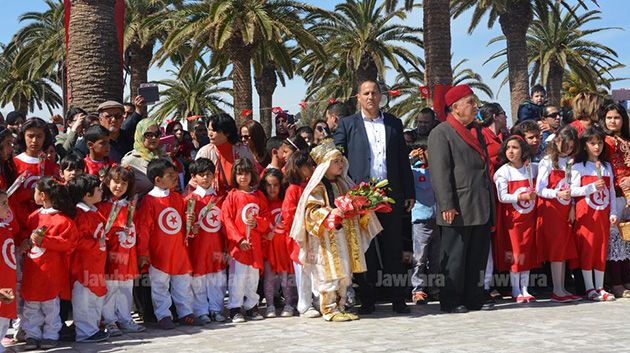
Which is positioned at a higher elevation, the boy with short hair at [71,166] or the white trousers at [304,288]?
the boy with short hair at [71,166]

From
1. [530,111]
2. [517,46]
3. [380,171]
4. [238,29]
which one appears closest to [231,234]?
[380,171]

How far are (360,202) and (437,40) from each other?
39.6ft

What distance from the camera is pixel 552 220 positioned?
8.09m

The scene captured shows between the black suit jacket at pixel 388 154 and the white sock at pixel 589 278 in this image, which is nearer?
the black suit jacket at pixel 388 154

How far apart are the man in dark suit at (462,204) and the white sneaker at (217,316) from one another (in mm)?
2114

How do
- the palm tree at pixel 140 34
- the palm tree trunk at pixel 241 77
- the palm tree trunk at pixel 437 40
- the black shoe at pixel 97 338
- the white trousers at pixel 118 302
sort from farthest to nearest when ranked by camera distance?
the palm tree at pixel 140 34 → the palm tree trunk at pixel 241 77 → the palm tree trunk at pixel 437 40 → the white trousers at pixel 118 302 → the black shoe at pixel 97 338

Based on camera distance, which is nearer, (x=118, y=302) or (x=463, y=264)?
(x=118, y=302)

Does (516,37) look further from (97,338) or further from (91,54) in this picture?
(97,338)

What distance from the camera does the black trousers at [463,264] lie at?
733cm

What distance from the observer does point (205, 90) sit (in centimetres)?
4094

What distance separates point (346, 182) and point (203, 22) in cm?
1505

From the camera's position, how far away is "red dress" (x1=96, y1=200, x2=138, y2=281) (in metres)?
6.66

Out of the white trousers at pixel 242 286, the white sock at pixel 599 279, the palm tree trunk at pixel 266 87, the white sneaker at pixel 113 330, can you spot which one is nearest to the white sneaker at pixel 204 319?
the white trousers at pixel 242 286

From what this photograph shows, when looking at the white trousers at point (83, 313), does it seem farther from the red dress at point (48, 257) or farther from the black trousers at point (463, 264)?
the black trousers at point (463, 264)
